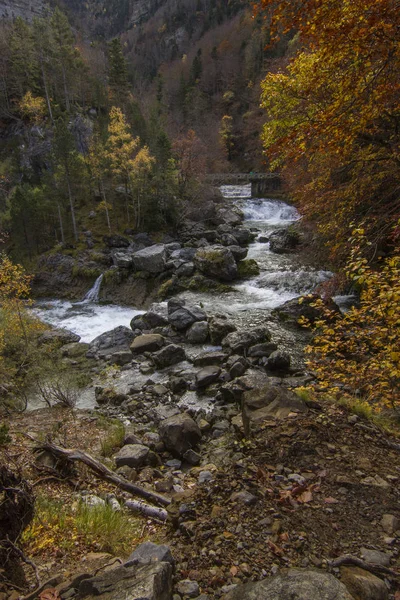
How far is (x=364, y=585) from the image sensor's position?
10.3 feet

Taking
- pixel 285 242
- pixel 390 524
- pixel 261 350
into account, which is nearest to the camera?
pixel 390 524

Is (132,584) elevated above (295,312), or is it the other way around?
(132,584)

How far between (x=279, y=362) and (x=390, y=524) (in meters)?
8.34

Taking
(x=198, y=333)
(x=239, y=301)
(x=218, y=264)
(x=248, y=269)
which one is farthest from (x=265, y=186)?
(x=198, y=333)

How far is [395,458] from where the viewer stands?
220 inches

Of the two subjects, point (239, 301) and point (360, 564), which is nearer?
point (360, 564)

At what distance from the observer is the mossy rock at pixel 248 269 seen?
911 inches

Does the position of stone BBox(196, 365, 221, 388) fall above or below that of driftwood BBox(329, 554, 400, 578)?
below

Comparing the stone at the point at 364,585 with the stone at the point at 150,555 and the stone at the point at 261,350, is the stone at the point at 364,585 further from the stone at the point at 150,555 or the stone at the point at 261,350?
the stone at the point at 261,350

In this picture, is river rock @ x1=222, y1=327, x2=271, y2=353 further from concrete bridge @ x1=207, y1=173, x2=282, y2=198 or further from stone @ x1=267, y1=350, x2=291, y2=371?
concrete bridge @ x1=207, y1=173, x2=282, y2=198

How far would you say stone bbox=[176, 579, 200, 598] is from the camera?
3332 mm

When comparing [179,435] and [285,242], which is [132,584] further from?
[285,242]

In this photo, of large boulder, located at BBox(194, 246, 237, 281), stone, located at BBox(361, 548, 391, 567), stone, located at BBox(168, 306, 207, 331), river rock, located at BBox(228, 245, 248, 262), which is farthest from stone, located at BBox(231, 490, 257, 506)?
river rock, located at BBox(228, 245, 248, 262)

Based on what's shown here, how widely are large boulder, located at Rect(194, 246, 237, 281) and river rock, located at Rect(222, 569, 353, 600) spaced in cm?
1991
